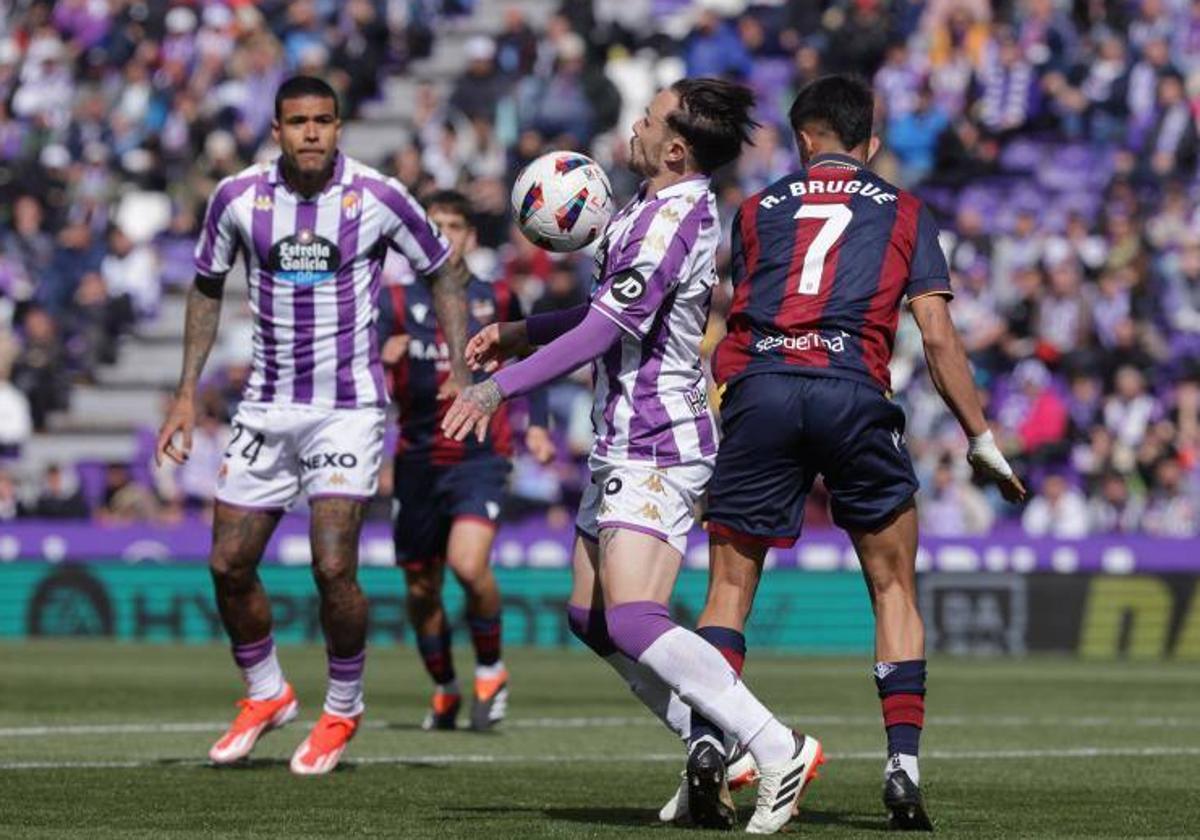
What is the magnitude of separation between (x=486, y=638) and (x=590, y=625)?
478 centimetres

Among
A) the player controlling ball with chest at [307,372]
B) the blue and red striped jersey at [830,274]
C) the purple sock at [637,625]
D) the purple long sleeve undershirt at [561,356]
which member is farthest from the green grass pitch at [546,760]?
the blue and red striped jersey at [830,274]

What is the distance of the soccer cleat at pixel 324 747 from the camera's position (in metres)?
10.2

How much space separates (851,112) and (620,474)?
1.42 m

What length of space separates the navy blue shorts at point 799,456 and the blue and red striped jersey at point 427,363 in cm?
524

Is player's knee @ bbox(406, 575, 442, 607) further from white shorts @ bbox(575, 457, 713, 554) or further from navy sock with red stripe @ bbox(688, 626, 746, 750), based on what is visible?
white shorts @ bbox(575, 457, 713, 554)

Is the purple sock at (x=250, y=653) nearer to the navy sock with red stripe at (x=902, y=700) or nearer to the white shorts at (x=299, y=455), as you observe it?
the white shorts at (x=299, y=455)

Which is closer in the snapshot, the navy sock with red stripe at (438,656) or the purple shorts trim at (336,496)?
the purple shorts trim at (336,496)

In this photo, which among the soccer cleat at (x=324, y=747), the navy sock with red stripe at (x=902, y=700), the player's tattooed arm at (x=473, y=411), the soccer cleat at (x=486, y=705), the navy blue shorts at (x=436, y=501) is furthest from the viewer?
the navy blue shorts at (x=436, y=501)

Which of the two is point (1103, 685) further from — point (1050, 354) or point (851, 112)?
point (851, 112)

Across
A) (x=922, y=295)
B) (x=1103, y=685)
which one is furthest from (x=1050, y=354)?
(x=922, y=295)

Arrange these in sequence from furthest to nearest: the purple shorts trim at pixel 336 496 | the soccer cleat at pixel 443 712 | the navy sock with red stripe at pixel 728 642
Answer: the soccer cleat at pixel 443 712, the purple shorts trim at pixel 336 496, the navy sock with red stripe at pixel 728 642

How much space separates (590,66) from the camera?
1121 inches

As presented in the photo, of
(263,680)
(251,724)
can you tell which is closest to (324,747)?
(251,724)

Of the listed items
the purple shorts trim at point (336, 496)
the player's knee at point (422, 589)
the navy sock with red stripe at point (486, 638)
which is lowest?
the navy sock with red stripe at point (486, 638)
